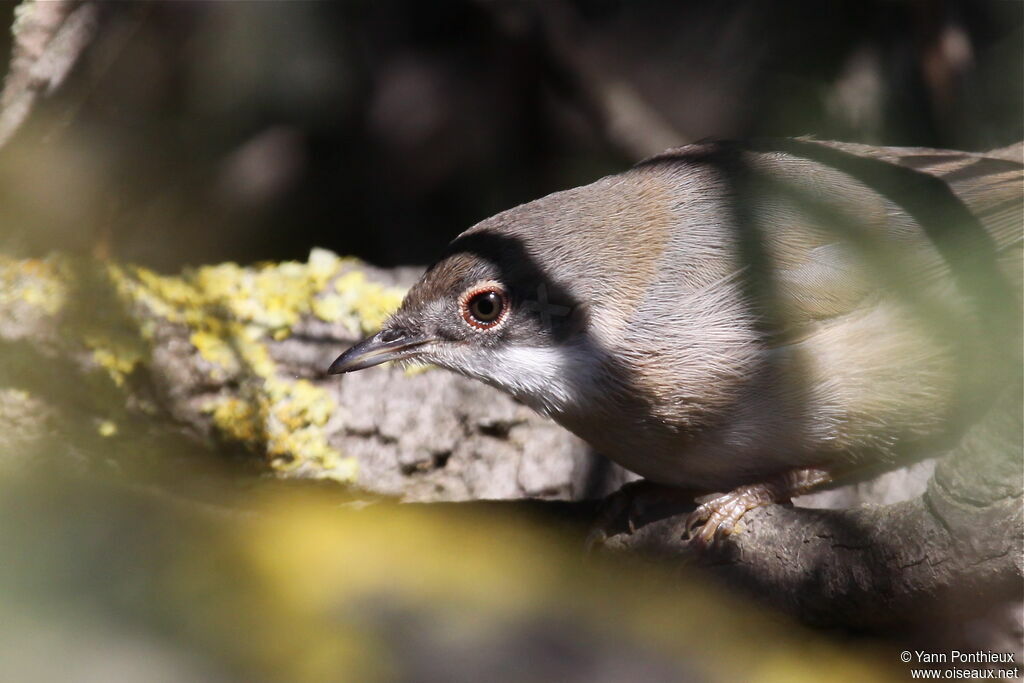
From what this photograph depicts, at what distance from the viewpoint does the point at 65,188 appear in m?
4.32

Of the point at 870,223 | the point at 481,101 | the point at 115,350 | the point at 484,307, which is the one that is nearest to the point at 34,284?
the point at 115,350

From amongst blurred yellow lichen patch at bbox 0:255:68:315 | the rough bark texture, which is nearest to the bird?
the rough bark texture

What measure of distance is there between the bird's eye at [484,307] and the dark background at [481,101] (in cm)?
223

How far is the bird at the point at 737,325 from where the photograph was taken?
3139mm

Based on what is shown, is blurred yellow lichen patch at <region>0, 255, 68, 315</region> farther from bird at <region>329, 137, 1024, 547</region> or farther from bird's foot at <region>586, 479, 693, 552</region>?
bird's foot at <region>586, 479, 693, 552</region>

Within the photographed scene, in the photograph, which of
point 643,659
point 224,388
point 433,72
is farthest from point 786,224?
point 433,72

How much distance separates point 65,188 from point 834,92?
164 inches

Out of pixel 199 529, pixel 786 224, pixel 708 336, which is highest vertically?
pixel 786 224

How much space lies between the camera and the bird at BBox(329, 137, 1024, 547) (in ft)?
10.3

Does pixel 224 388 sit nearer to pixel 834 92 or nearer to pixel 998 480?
pixel 998 480

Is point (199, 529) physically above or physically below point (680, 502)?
below

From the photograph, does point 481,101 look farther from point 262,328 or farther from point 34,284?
point 34,284

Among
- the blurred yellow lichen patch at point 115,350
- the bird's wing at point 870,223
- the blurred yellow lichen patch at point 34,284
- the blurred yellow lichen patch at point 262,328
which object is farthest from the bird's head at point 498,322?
the blurred yellow lichen patch at point 34,284

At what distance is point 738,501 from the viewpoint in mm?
3205
